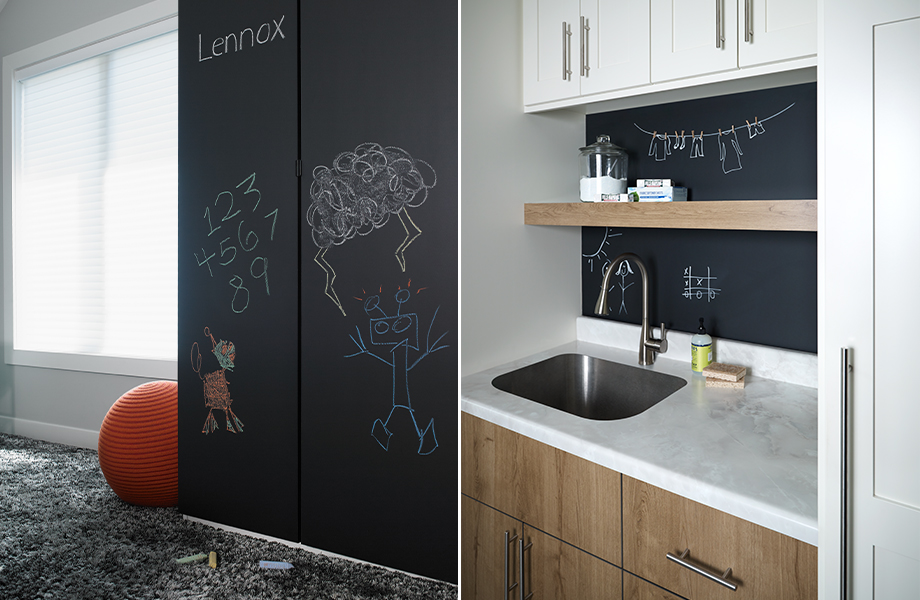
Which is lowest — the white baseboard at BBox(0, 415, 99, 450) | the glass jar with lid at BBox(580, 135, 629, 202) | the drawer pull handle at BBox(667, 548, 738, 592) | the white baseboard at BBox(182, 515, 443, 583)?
the white baseboard at BBox(182, 515, 443, 583)

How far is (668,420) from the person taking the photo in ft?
4.71

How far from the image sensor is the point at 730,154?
1.82 metres

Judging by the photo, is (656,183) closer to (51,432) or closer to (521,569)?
(521,569)

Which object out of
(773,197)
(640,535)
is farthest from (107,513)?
(773,197)

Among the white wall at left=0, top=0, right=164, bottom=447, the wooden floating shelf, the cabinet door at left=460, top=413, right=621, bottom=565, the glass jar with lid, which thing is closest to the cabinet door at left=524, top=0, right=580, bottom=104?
the glass jar with lid

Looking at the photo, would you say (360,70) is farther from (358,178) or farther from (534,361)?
(534,361)

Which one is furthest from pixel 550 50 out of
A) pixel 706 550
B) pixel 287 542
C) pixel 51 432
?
pixel 51 432

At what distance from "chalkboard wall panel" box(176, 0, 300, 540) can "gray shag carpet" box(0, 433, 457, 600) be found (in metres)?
0.12

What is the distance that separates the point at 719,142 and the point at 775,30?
1.54 ft

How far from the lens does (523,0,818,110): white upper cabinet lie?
4.58 ft

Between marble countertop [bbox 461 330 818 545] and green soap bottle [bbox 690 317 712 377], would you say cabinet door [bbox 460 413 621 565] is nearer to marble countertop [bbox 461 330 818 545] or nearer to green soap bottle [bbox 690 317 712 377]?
marble countertop [bbox 461 330 818 545]

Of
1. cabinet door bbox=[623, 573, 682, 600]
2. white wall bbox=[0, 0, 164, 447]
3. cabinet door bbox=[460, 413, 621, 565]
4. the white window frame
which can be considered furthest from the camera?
white wall bbox=[0, 0, 164, 447]

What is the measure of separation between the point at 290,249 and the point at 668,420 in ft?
4.68

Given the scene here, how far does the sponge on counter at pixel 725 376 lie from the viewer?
1683 mm
